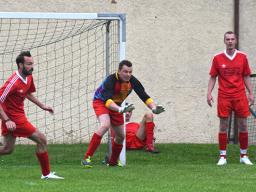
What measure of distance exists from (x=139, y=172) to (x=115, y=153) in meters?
1.25

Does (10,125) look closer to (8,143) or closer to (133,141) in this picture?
(8,143)

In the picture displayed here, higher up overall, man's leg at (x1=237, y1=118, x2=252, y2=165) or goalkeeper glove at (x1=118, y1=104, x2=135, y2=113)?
goalkeeper glove at (x1=118, y1=104, x2=135, y2=113)

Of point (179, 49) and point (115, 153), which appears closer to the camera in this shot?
point (115, 153)

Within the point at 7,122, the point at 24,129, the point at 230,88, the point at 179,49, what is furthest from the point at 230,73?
the point at 179,49

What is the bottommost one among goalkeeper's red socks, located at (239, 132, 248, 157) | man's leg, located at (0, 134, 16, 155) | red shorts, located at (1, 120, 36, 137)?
goalkeeper's red socks, located at (239, 132, 248, 157)

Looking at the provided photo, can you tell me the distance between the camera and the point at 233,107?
39.9ft

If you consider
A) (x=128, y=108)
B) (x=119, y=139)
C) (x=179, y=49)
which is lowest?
(x=119, y=139)

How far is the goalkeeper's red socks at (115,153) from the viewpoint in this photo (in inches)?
468

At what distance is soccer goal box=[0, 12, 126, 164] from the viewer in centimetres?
1573

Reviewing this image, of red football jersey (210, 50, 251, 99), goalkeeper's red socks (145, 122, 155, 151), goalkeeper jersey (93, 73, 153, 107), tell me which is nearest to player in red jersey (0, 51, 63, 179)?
goalkeeper jersey (93, 73, 153, 107)

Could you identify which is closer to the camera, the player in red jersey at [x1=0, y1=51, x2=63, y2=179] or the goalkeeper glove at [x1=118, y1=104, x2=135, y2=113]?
the player in red jersey at [x1=0, y1=51, x2=63, y2=179]

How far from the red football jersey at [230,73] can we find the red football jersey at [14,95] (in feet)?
12.0

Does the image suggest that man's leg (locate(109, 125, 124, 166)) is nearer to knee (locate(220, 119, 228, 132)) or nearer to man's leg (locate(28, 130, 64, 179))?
knee (locate(220, 119, 228, 132))

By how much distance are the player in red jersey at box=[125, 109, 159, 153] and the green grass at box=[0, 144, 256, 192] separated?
0.74ft
